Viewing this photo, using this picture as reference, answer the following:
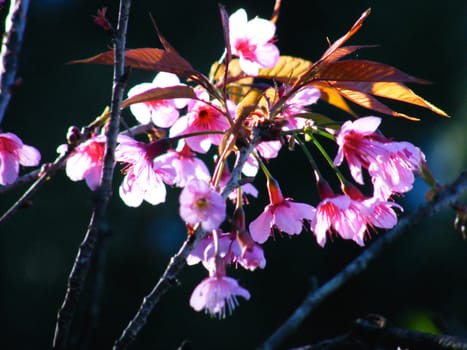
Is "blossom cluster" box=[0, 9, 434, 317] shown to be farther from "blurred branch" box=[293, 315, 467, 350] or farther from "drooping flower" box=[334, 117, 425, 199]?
"blurred branch" box=[293, 315, 467, 350]

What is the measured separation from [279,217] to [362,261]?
0.66 ft

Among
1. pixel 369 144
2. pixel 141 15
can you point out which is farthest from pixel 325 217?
pixel 141 15

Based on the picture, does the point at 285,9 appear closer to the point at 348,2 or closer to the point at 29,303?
the point at 348,2

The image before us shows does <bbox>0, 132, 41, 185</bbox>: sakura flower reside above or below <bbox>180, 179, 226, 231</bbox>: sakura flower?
above

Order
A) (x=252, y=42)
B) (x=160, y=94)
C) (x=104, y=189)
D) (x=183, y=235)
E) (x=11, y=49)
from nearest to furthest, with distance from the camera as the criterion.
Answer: (x=104, y=189) < (x=11, y=49) < (x=160, y=94) < (x=252, y=42) < (x=183, y=235)

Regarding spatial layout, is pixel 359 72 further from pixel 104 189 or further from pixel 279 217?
pixel 104 189

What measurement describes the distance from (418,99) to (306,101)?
16 cm

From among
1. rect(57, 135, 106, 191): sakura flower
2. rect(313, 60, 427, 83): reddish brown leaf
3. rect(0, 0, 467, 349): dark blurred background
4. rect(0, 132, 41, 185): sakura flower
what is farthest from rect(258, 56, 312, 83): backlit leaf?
rect(0, 0, 467, 349): dark blurred background

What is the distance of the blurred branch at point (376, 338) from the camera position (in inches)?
27.2

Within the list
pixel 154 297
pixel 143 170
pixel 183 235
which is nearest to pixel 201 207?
pixel 154 297

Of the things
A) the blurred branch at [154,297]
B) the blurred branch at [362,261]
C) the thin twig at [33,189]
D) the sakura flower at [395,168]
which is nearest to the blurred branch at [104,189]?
the blurred branch at [154,297]

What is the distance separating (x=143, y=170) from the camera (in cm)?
87

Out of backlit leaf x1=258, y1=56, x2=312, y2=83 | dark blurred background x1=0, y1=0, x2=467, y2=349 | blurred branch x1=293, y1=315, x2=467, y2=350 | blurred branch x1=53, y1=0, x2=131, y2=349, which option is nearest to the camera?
blurred branch x1=53, y1=0, x2=131, y2=349

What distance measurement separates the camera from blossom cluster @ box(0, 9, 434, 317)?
77 cm
